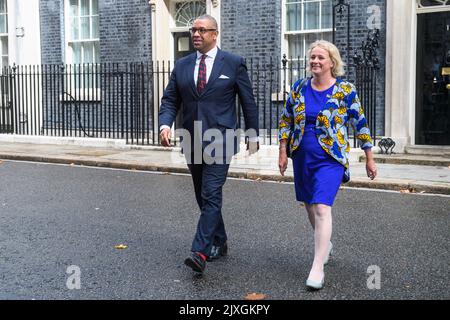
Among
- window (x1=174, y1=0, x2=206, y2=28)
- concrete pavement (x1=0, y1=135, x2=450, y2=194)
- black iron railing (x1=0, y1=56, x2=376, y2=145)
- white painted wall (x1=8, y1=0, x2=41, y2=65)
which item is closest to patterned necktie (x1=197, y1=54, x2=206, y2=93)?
concrete pavement (x1=0, y1=135, x2=450, y2=194)

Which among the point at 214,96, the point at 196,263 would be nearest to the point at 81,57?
the point at 214,96

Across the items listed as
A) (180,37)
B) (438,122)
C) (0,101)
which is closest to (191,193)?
(438,122)

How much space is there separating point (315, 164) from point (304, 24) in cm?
958

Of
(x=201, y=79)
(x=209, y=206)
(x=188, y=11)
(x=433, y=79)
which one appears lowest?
(x=209, y=206)

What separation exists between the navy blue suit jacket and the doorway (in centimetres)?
799

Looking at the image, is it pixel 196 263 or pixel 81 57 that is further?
pixel 81 57

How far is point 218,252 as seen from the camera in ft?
17.4

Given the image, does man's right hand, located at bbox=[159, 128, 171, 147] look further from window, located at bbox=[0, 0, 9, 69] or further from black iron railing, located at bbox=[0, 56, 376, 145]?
window, located at bbox=[0, 0, 9, 69]

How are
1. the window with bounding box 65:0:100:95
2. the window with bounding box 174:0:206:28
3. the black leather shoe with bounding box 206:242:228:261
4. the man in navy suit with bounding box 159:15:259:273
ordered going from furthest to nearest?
the window with bounding box 65:0:100:95 < the window with bounding box 174:0:206:28 < the black leather shoe with bounding box 206:242:228:261 < the man in navy suit with bounding box 159:15:259:273

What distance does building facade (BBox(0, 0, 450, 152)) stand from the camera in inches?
480

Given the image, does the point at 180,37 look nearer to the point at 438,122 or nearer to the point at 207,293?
the point at 438,122

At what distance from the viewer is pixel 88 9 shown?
16.7 m

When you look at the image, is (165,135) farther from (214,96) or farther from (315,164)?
(315,164)

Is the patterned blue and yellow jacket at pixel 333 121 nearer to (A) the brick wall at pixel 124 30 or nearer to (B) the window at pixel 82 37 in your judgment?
(A) the brick wall at pixel 124 30
